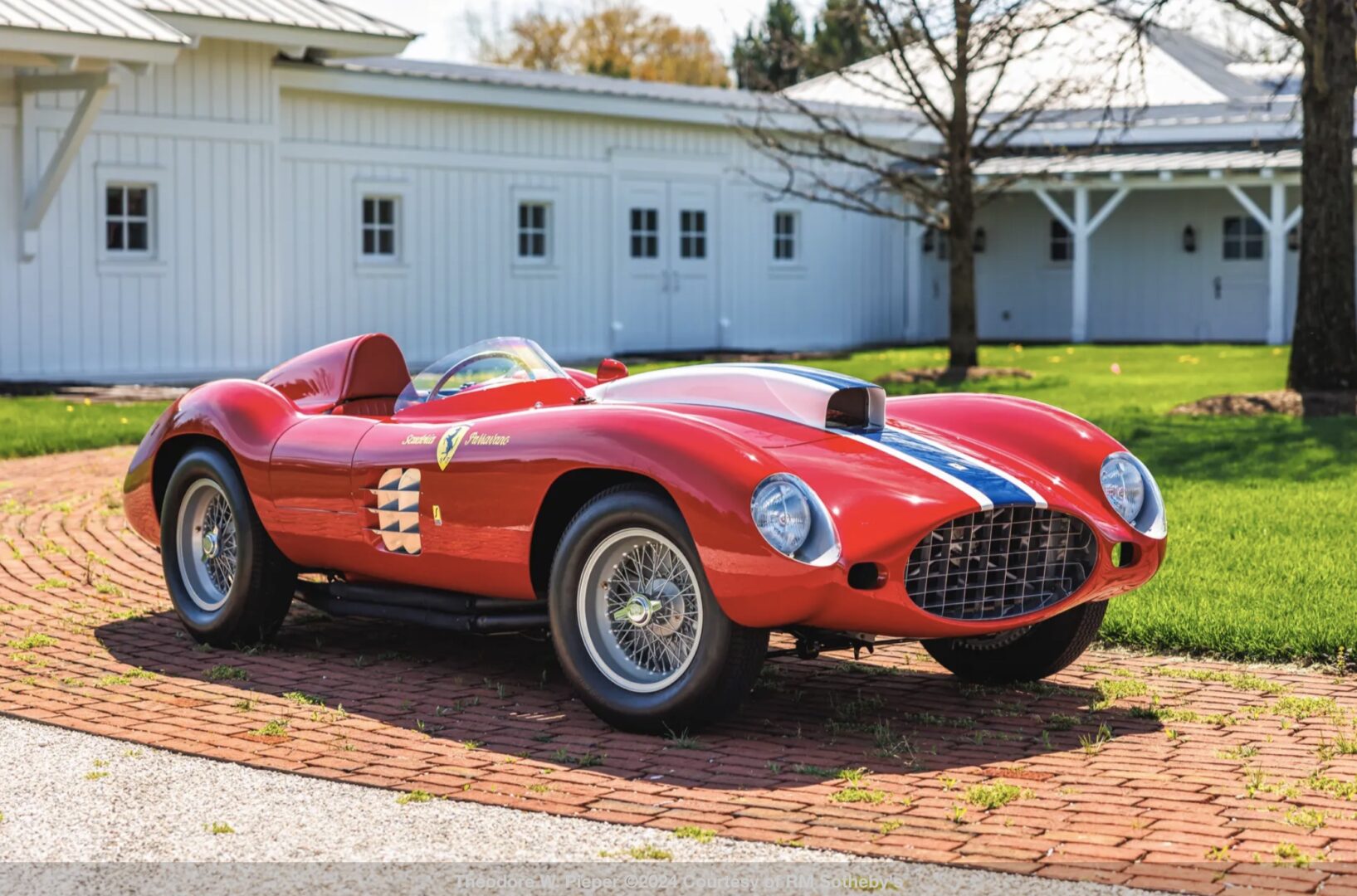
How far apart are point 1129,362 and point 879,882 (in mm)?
20867

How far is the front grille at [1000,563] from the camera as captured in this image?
5.18 m

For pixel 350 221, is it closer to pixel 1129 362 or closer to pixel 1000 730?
pixel 1129 362

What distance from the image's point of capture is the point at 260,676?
6207 mm

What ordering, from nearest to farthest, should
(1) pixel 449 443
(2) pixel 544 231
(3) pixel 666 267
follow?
(1) pixel 449 443, (2) pixel 544 231, (3) pixel 666 267

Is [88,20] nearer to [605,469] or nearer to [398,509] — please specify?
[398,509]

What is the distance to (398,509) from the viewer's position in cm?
601

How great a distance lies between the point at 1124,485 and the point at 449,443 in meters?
2.21

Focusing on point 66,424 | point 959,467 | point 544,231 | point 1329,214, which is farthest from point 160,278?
point 959,467

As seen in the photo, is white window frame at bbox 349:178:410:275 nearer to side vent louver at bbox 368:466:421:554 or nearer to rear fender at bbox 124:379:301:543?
A: rear fender at bbox 124:379:301:543

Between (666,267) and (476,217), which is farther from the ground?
(476,217)

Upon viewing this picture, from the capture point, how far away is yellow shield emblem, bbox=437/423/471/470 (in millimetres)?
5848

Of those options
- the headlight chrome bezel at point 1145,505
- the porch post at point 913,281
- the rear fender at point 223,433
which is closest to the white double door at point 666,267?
the porch post at point 913,281

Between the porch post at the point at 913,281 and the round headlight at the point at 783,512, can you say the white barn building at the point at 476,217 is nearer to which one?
the porch post at the point at 913,281

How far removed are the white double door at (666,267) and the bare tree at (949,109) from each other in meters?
1.52
